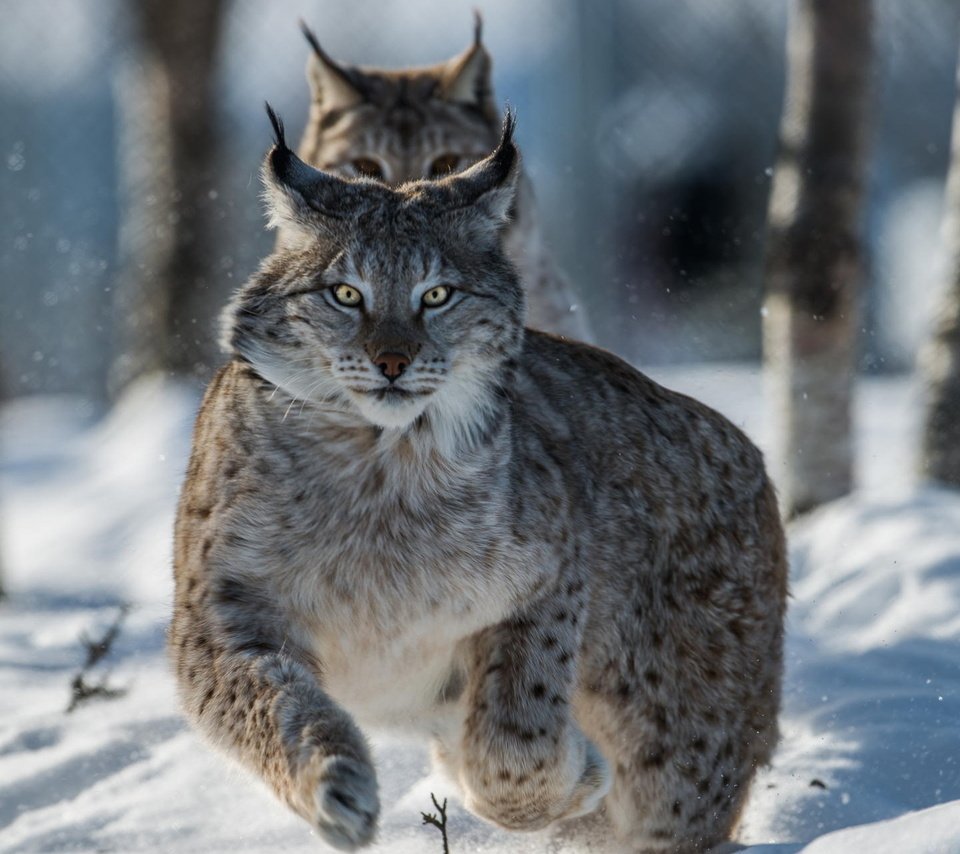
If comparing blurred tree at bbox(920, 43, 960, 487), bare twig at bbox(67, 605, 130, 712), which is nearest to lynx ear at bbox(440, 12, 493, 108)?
blurred tree at bbox(920, 43, 960, 487)

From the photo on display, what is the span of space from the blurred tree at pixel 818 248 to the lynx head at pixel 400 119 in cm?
Answer: 158

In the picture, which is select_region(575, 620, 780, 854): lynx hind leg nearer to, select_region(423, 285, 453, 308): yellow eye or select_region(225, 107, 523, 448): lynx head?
select_region(225, 107, 523, 448): lynx head

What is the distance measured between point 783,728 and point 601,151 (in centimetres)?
619

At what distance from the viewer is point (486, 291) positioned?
3.10 m

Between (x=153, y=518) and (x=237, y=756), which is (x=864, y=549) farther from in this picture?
(x=153, y=518)

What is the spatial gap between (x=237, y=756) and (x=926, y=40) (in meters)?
8.20

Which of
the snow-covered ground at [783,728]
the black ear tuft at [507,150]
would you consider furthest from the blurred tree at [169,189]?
the black ear tuft at [507,150]

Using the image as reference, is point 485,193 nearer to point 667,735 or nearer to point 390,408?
point 390,408

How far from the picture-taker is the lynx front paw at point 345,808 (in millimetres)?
2426

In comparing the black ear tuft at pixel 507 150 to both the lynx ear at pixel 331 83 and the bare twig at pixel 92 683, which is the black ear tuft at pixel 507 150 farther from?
the lynx ear at pixel 331 83

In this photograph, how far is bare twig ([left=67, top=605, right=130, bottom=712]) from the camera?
15.6 feet

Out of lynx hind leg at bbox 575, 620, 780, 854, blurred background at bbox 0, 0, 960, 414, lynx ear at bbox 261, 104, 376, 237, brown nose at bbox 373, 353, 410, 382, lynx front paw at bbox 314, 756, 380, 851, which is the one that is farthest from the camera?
blurred background at bbox 0, 0, 960, 414

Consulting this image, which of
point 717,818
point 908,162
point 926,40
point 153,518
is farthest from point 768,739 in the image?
point 908,162

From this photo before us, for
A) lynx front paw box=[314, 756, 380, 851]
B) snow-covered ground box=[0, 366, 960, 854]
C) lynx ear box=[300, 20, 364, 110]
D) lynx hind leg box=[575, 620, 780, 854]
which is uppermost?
lynx ear box=[300, 20, 364, 110]
